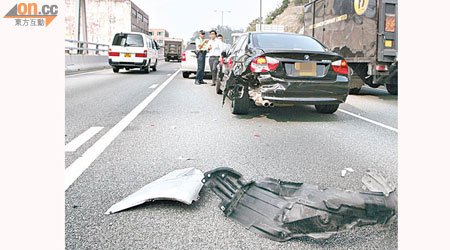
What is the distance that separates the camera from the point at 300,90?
6.20m

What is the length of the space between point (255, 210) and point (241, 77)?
160 inches

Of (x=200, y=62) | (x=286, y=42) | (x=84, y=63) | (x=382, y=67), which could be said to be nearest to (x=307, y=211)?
(x=286, y=42)

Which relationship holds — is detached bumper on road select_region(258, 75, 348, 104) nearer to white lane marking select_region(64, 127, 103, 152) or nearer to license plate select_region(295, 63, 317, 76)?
license plate select_region(295, 63, 317, 76)

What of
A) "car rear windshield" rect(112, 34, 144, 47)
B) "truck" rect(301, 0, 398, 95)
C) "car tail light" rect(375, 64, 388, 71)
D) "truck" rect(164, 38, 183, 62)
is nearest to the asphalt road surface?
"car tail light" rect(375, 64, 388, 71)

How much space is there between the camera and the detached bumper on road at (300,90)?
20.1ft

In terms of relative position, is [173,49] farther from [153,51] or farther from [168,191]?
[168,191]

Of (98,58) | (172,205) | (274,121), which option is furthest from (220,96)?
→ (98,58)

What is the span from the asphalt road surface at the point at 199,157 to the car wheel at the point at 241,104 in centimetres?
15

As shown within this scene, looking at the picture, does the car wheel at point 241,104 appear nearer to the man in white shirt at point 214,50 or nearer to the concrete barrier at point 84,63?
the man in white shirt at point 214,50

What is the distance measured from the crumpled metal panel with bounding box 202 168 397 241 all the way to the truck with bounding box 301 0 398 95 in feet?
27.4

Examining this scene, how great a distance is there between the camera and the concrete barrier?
18825 mm

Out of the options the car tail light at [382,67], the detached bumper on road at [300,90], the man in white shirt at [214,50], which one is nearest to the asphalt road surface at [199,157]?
the detached bumper on road at [300,90]

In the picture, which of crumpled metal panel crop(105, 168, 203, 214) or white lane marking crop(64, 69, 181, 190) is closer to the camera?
crumpled metal panel crop(105, 168, 203, 214)

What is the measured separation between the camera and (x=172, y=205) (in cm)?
288
